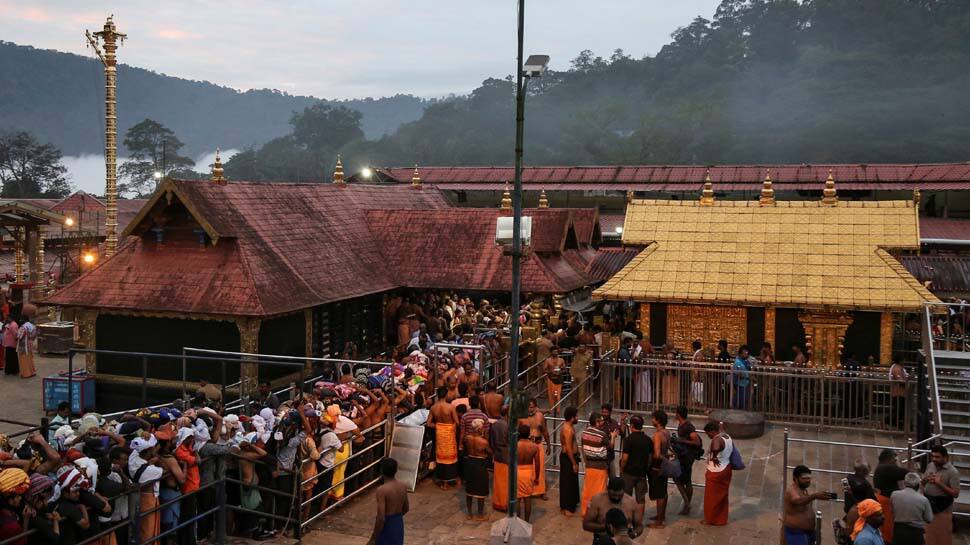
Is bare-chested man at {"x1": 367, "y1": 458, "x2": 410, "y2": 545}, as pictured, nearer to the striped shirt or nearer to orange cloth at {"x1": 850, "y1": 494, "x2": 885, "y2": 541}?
the striped shirt

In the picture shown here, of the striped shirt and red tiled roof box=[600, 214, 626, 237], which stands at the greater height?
red tiled roof box=[600, 214, 626, 237]

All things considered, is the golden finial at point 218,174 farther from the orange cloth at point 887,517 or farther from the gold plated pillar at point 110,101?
the orange cloth at point 887,517

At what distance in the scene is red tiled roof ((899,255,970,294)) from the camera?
25.7 m

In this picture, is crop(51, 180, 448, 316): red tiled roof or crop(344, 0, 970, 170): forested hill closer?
crop(51, 180, 448, 316): red tiled roof

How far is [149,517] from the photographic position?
410 inches

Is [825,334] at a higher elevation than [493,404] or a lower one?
higher

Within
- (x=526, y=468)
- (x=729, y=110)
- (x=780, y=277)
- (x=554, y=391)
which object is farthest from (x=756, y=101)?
(x=526, y=468)

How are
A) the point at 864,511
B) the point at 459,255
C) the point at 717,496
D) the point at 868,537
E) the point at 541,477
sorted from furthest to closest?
1. the point at 459,255
2. the point at 541,477
3. the point at 717,496
4. the point at 864,511
5. the point at 868,537

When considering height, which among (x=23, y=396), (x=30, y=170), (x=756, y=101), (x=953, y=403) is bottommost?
(x=23, y=396)

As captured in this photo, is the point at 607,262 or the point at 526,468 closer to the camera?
the point at 526,468

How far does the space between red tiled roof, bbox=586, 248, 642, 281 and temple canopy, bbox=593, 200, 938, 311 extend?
3.62 meters

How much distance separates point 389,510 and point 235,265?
34.7 feet

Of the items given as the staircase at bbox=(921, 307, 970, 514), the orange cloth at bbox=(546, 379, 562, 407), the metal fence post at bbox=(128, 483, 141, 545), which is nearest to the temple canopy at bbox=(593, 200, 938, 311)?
the staircase at bbox=(921, 307, 970, 514)

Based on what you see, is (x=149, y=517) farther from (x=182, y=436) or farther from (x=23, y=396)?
(x=23, y=396)
